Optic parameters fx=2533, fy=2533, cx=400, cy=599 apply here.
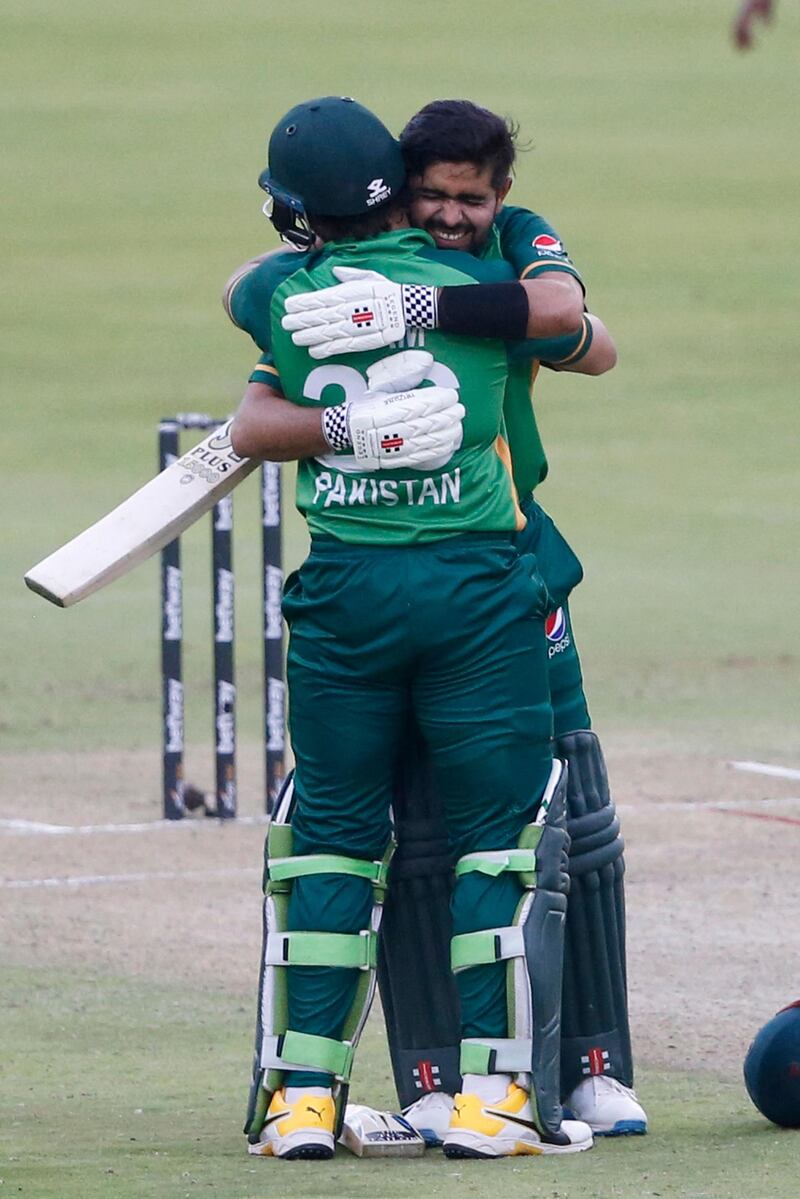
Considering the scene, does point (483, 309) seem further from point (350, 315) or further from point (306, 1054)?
point (306, 1054)

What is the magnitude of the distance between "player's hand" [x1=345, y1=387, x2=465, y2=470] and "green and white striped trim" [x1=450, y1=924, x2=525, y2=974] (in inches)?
32.8

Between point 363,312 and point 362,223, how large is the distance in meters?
0.21

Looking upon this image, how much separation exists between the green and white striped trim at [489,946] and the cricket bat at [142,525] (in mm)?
953

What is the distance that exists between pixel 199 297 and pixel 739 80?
505 inches

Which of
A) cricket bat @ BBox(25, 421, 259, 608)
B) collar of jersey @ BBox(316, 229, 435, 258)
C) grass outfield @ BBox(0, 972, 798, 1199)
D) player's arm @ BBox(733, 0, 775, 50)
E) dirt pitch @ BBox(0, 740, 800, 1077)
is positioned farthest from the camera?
dirt pitch @ BBox(0, 740, 800, 1077)

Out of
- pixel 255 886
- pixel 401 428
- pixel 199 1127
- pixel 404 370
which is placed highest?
pixel 404 370

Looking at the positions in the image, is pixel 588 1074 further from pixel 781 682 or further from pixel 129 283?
pixel 129 283

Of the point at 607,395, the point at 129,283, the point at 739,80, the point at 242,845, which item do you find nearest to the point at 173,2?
the point at 739,80

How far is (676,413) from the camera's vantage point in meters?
23.1

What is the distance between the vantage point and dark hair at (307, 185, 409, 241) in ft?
14.9

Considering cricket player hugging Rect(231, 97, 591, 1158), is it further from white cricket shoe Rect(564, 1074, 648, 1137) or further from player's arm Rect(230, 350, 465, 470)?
white cricket shoe Rect(564, 1074, 648, 1137)

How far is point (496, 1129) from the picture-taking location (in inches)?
175

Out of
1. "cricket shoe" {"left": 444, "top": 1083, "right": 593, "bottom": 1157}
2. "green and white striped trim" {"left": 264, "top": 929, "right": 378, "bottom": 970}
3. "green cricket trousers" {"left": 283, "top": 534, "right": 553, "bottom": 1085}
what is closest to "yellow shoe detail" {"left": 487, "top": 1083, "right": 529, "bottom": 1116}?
"cricket shoe" {"left": 444, "top": 1083, "right": 593, "bottom": 1157}

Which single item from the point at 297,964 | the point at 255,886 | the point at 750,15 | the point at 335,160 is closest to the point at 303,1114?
the point at 297,964
